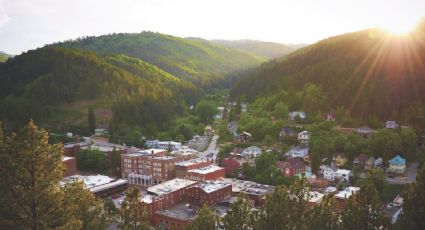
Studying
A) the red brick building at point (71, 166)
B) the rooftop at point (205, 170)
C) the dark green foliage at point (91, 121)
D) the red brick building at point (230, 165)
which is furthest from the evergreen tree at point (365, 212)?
the dark green foliage at point (91, 121)

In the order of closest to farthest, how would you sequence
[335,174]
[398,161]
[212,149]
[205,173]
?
[205,173], [335,174], [398,161], [212,149]

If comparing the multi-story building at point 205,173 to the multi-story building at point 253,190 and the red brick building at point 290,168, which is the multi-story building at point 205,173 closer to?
the multi-story building at point 253,190

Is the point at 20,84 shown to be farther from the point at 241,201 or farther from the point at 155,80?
the point at 241,201

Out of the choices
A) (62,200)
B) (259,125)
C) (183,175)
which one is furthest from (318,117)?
(62,200)

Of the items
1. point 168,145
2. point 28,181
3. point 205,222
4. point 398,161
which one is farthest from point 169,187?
point 28,181

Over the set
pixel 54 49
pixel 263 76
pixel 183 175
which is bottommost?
pixel 183 175

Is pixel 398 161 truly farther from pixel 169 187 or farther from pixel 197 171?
pixel 169 187

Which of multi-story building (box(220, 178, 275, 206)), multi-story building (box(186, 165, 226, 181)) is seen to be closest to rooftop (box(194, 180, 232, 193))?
multi-story building (box(220, 178, 275, 206))

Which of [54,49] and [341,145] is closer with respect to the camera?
[341,145]
